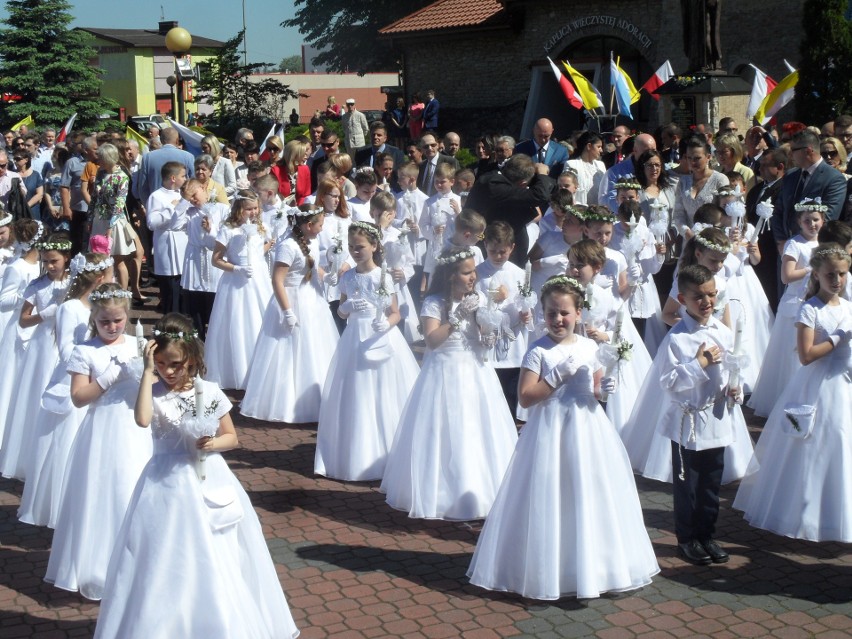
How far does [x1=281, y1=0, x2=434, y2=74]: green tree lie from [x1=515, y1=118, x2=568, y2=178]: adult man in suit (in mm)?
36488

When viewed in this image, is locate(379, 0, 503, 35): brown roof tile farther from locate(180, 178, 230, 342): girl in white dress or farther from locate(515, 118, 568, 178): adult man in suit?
locate(180, 178, 230, 342): girl in white dress

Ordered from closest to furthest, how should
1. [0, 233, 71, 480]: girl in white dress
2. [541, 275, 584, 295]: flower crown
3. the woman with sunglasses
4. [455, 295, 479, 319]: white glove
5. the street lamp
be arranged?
1. [541, 275, 584, 295]: flower crown
2. [455, 295, 479, 319]: white glove
3. [0, 233, 71, 480]: girl in white dress
4. the woman with sunglasses
5. the street lamp

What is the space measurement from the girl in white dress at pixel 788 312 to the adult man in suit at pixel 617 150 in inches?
204

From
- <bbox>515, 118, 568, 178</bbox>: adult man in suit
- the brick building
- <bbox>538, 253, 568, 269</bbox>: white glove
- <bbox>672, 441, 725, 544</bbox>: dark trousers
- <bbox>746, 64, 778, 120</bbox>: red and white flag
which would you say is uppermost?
the brick building

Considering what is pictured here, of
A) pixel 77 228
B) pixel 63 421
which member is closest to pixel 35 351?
pixel 63 421

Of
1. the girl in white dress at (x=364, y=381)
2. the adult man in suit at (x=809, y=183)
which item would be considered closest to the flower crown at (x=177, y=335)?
the girl in white dress at (x=364, y=381)

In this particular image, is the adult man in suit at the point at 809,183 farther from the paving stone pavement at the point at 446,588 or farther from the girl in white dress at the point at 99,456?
the girl in white dress at the point at 99,456

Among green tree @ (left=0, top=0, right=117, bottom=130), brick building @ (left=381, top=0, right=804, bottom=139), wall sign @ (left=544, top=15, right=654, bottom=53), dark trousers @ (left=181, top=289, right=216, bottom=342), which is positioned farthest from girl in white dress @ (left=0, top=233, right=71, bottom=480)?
green tree @ (left=0, top=0, right=117, bottom=130)

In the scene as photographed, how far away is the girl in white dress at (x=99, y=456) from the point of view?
657cm

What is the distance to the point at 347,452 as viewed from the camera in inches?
344

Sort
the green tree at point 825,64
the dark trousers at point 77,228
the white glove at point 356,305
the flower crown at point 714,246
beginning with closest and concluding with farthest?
the flower crown at point 714,246
the white glove at point 356,305
the dark trousers at point 77,228
the green tree at point 825,64

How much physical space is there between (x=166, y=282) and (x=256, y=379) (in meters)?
3.81

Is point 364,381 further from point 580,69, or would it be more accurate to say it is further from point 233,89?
point 233,89

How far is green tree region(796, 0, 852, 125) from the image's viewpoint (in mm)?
22719
